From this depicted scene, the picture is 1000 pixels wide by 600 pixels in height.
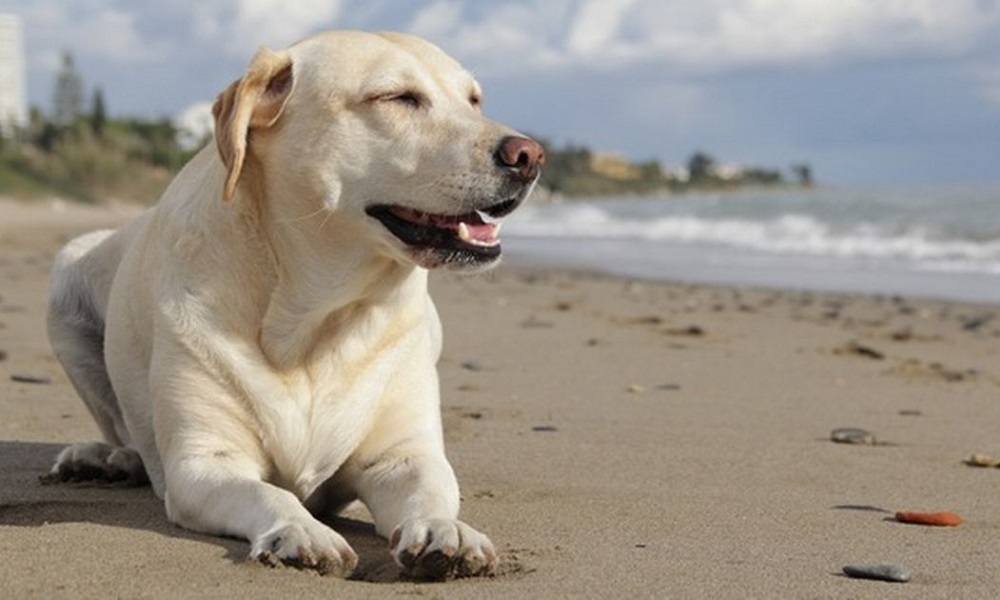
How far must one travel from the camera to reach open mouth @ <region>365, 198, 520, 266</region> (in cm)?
397

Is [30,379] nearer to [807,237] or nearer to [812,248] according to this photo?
[812,248]

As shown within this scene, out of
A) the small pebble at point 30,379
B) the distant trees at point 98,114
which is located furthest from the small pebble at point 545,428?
the distant trees at point 98,114

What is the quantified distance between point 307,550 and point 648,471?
6.45 ft

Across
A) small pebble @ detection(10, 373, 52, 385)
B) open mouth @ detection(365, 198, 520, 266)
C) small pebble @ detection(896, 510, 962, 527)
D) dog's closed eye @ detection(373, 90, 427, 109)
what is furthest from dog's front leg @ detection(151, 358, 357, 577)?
small pebble @ detection(10, 373, 52, 385)

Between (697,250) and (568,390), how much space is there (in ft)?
56.4

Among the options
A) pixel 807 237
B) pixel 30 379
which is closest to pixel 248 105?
pixel 30 379

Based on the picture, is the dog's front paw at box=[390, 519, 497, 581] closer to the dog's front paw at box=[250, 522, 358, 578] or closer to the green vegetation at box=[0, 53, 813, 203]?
the dog's front paw at box=[250, 522, 358, 578]

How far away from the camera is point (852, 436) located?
19.4 ft

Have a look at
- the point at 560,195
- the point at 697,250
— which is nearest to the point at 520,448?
the point at 697,250

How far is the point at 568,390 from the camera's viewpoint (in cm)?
712

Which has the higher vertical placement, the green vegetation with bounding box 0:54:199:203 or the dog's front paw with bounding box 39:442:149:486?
the dog's front paw with bounding box 39:442:149:486

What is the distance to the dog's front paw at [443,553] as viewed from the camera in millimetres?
3299

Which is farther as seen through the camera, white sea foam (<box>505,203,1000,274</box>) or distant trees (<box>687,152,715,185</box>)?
distant trees (<box>687,152,715,185</box>)

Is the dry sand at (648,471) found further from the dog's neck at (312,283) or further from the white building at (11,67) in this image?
the white building at (11,67)
